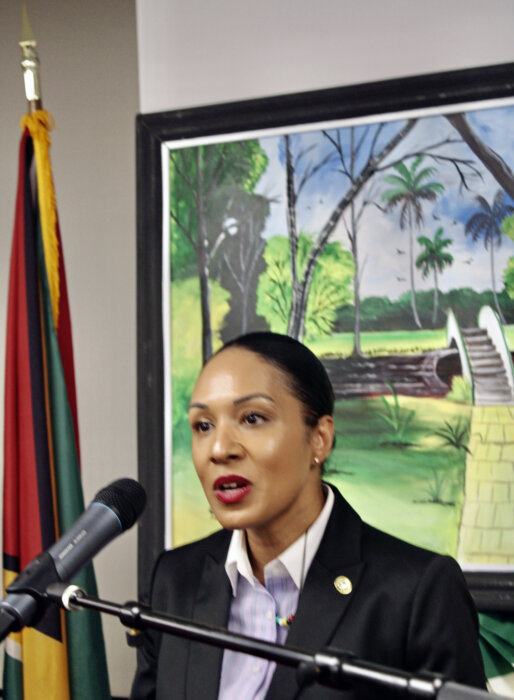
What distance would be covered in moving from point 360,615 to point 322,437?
0.97 feet

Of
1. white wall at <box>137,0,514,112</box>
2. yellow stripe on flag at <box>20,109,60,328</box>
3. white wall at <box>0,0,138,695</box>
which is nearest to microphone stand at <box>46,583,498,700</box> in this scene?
yellow stripe on flag at <box>20,109,60,328</box>

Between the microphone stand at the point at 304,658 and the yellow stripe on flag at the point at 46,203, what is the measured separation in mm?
1490

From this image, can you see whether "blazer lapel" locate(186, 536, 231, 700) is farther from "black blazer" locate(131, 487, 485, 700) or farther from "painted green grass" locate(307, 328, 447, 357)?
"painted green grass" locate(307, 328, 447, 357)

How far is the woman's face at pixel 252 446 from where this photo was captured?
1.33 metres

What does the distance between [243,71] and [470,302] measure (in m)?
0.90

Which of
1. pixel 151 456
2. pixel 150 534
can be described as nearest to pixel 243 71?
pixel 151 456

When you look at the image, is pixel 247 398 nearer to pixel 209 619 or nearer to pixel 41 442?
pixel 209 619

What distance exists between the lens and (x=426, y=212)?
84.1 inches

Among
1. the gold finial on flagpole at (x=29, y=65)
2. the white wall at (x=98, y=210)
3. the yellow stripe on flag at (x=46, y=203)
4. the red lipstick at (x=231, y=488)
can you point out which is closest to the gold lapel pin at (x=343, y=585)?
the red lipstick at (x=231, y=488)

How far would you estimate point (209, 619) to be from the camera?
1413 millimetres

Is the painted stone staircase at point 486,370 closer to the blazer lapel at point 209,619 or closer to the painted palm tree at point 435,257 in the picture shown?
the painted palm tree at point 435,257

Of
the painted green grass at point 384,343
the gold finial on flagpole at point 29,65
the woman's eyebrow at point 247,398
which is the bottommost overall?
the woman's eyebrow at point 247,398

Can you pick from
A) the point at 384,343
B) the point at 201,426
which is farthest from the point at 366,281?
the point at 201,426

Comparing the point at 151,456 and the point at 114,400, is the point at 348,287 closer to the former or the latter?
the point at 151,456
